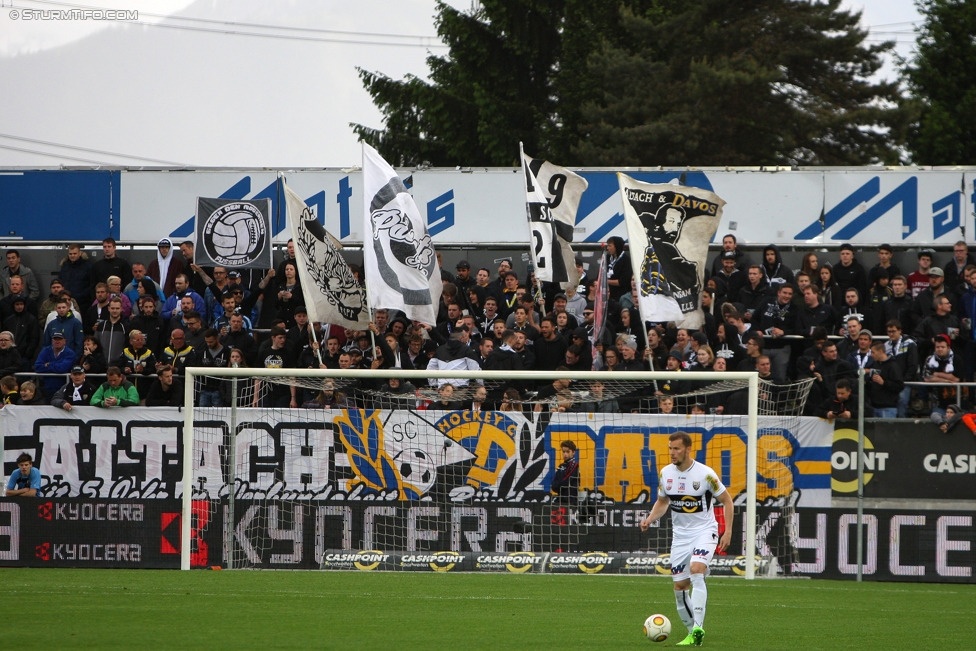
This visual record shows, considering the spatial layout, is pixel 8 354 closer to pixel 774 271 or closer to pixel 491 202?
pixel 491 202

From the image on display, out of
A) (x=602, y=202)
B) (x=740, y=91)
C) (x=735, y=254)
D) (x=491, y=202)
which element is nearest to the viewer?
(x=735, y=254)

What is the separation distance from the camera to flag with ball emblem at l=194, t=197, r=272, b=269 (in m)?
19.3

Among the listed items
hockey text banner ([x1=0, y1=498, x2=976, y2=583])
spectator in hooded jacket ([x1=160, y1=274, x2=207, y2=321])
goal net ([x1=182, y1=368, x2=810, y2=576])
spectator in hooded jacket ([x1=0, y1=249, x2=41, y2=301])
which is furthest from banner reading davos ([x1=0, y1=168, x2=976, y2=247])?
hockey text banner ([x1=0, y1=498, x2=976, y2=583])

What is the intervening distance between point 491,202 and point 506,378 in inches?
233

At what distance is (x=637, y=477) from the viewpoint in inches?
650

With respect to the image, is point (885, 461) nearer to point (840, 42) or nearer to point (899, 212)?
point (899, 212)

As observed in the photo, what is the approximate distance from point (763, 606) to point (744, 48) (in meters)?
31.0

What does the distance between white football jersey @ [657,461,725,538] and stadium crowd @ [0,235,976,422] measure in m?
5.96

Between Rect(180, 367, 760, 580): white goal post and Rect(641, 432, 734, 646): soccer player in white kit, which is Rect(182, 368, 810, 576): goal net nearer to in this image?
Rect(180, 367, 760, 580): white goal post

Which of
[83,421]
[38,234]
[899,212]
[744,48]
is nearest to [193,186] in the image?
[38,234]

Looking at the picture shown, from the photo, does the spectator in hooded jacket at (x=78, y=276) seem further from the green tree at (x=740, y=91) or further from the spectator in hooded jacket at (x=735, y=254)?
the green tree at (x=740, y=91)

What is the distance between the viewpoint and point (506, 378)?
16.3m

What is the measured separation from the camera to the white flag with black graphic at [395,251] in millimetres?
17125

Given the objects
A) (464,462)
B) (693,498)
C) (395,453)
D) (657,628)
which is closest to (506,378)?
(464,462)
